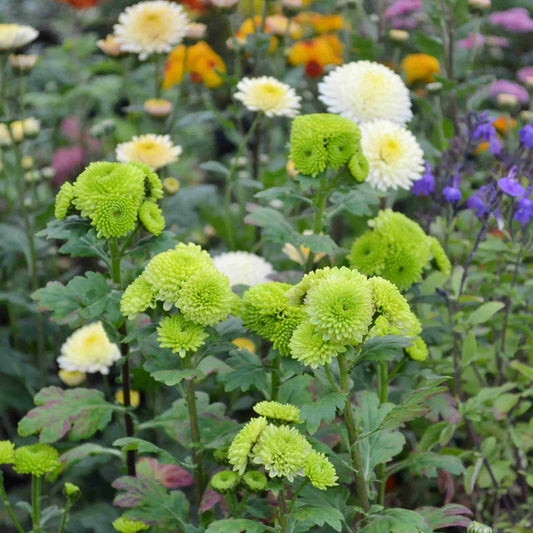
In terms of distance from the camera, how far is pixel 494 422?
2.15 metres

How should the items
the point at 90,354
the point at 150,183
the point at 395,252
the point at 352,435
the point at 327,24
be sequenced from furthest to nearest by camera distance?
the point at 327,24 → the point at 90,354 → the point at 395,252 → the point at 150,183 → the point at 352,435

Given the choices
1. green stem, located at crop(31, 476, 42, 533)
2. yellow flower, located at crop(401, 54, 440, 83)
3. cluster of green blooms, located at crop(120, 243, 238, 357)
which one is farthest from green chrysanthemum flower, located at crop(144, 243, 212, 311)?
yellow flower, located at crop(401, 54, 440, 83)

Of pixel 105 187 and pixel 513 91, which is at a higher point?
pixel 105 187

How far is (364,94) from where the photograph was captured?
2145mm

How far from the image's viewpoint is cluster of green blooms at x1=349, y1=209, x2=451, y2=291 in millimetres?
1745

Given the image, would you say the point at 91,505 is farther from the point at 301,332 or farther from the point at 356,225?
the point at 356,225

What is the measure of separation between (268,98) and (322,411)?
1129mm

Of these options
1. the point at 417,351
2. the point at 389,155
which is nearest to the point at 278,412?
the point at 417,351

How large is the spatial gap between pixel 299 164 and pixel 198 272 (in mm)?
426

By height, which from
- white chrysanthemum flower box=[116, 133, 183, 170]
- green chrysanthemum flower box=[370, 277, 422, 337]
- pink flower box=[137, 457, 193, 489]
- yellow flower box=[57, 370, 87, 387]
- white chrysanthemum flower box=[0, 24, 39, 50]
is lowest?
yellow flower box=[57, 370, 87, 387]

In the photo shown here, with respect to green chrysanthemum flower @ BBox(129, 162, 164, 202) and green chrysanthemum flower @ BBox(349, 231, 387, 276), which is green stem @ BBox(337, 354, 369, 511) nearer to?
green chrysanthemum flower @ BBox(349, 231, 387, 276)

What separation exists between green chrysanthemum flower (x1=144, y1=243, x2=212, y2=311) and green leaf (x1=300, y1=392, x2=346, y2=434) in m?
0.31

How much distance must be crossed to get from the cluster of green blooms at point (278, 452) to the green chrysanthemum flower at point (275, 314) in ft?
0.48

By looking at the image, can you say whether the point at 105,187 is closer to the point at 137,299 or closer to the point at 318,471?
the point at 137,299
